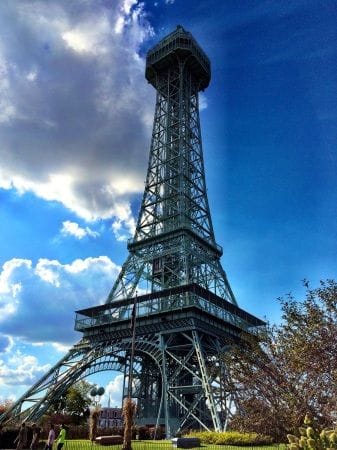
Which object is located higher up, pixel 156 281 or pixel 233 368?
pixel 156 281

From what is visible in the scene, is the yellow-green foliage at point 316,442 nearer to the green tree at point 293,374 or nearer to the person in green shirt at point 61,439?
the green tree at point 293,374

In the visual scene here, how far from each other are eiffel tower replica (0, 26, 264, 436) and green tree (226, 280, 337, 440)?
13506mm

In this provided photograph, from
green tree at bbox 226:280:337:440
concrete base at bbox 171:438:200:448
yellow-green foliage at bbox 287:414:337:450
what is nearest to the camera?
yellow-green foliage at bbox 287:414:337:450

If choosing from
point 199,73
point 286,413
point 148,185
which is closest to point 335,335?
point 286,413

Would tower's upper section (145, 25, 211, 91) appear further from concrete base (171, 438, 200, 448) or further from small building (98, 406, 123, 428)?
small building (98, 406, 123, 428)

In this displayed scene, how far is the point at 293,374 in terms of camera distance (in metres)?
24.7

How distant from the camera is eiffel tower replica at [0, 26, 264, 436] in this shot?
49156 millimetres

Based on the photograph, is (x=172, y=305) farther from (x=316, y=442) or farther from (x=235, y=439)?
(x=316, y=442)

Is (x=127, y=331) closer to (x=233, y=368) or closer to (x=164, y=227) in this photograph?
(x=164, y=227)

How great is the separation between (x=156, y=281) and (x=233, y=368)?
36.4 m

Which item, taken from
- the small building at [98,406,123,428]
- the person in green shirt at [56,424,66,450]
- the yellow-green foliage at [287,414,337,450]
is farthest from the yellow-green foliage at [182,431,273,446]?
the small building at [98,406,123,428]

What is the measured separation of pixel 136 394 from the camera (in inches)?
2299

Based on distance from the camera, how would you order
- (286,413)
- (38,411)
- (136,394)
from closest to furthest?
(286,413)
(38,411)
(136,394)

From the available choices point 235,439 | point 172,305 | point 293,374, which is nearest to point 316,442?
point 293,374
